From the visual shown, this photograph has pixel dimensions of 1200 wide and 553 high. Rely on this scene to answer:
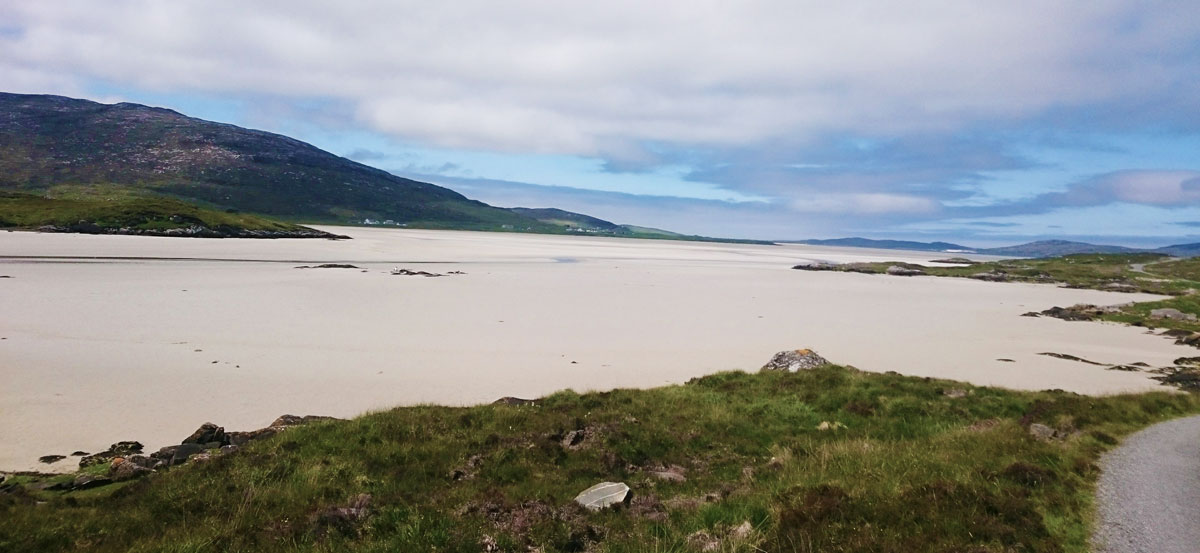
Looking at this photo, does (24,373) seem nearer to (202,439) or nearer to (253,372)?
(253,372)

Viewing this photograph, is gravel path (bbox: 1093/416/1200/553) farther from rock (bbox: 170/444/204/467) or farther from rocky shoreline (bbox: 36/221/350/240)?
rocky shoreline (bbox: 36/221/350/240)

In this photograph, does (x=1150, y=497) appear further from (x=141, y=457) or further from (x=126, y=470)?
Result: (x=141, y=457)

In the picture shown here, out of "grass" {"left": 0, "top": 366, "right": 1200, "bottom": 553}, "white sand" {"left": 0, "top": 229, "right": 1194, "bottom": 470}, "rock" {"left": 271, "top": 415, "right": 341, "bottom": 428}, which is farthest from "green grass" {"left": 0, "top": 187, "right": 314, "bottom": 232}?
"grass" {"left": 0, "top": 366, "right": 1200, "bottom": 553}

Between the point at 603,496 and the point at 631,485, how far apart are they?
1859 mm

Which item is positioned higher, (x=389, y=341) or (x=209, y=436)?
(x=209, y=436)

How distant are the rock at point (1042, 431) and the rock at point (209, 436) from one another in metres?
20.6

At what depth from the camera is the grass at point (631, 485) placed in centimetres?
834

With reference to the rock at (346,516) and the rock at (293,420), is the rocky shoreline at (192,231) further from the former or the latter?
the rock at (346,516)

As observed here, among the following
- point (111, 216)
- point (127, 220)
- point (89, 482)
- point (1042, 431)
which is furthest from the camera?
point (111, 216)

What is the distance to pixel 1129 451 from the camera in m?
14.3

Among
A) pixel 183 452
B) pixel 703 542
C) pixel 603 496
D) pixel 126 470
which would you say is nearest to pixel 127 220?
pixel 183 452

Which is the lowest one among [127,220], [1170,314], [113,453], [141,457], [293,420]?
[113,453]

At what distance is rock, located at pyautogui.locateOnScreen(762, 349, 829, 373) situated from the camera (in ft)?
81.6

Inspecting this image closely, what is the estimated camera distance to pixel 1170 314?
174 ft
